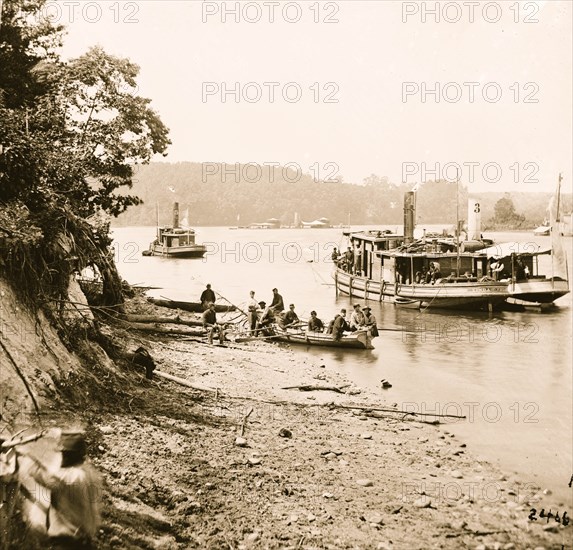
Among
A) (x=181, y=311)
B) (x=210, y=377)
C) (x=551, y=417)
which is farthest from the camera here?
(x=181, y=311)

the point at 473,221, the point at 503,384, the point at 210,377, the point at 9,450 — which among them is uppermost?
the point at 473,221

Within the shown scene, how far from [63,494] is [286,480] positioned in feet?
13.4

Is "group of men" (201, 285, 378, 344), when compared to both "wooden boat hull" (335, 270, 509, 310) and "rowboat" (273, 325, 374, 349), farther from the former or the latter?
"wooden boat hull" (335, 270, 509, 310)

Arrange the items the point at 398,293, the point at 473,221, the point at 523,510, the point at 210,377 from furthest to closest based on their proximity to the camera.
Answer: the point at 473,221
the point at 398,293
the point at 210,377
the point at 523,510

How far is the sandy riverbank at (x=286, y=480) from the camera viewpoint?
7.52 m

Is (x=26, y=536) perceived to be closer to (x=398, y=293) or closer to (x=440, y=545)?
(x=440, y=545)

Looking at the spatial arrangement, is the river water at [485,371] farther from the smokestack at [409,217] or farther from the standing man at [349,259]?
the smokestack at [409,217]

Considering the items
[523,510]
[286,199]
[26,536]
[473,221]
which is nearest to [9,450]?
[26,536]

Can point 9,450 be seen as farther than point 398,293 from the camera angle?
No

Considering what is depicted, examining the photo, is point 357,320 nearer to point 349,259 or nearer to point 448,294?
point 448,294

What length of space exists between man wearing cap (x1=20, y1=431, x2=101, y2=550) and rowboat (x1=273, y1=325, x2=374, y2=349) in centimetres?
1490

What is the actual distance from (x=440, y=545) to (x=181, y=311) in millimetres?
17873

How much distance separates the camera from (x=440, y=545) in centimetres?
796

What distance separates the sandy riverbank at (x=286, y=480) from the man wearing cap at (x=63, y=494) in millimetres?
719
